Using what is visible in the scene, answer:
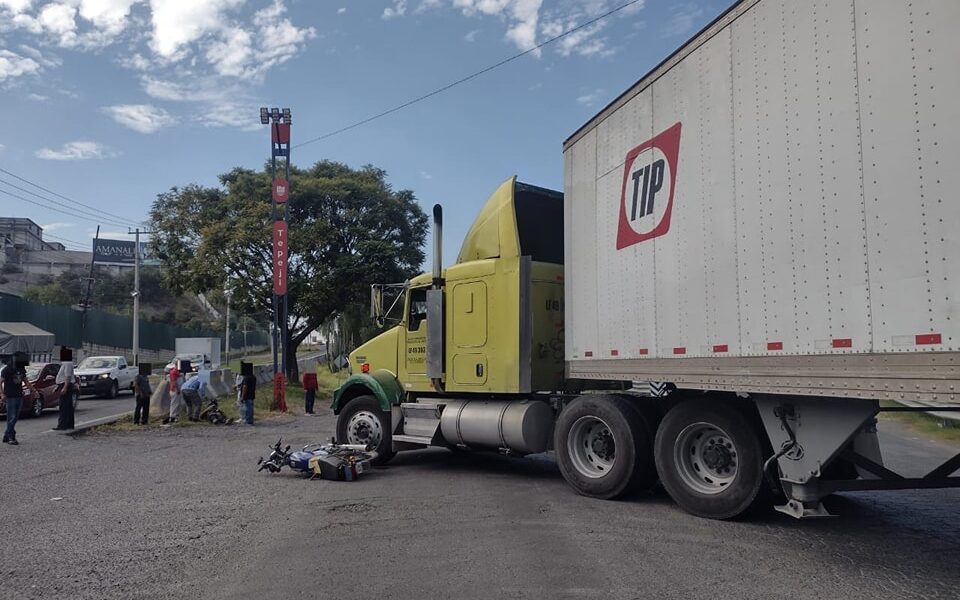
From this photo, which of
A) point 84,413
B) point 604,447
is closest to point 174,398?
point 84,413

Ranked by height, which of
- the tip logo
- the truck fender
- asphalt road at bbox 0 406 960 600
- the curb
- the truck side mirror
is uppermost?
the tip logo

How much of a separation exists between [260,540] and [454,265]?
16.1ft

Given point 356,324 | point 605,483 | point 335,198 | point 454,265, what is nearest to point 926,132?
point 605,483

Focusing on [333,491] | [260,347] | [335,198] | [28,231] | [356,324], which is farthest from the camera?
[28,231]

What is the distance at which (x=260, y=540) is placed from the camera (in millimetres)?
5957

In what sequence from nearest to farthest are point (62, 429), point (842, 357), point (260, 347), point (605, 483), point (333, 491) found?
point (842, 357) → point (605, 483) → point (333, 491) → point (62, 429) → point (260, 347)

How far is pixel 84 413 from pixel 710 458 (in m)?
18.4

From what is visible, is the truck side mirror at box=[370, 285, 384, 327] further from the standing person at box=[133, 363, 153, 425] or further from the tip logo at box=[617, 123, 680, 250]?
the standing person at box=[133, 363, 153, 425]

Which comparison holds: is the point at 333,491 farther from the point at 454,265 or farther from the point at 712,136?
the point at 712,136

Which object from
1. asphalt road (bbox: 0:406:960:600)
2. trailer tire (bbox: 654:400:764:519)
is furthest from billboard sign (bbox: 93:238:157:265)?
trailer tire (bbox: 654:400:764:519)

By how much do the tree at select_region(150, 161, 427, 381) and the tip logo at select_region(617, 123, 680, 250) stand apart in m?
19.1

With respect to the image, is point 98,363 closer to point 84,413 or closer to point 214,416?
point 84,413

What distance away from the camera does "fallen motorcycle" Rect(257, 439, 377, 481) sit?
8.85 m

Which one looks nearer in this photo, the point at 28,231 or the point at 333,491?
the point at 333,491
